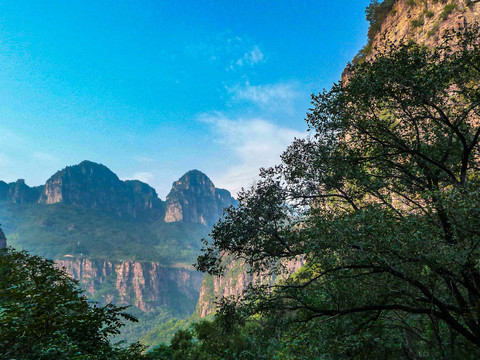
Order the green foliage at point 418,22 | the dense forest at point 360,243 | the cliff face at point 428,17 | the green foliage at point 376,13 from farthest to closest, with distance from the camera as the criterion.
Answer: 1. the green foliage at point 376,13
2. the green foliage at point 418,22
3. the cliff face at point 428,17
4. the dense forest at point 360,243

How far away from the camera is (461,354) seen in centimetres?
689

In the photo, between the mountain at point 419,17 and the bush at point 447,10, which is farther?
the bush at point 447,10

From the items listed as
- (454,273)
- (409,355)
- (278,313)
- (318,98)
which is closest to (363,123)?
(318,98)

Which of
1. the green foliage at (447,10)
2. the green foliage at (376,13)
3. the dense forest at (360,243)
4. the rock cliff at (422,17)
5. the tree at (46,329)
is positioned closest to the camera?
the tree at (46,329)

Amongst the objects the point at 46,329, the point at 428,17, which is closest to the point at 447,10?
the point at 428,17

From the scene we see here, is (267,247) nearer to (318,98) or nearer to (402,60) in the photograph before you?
(318,98)

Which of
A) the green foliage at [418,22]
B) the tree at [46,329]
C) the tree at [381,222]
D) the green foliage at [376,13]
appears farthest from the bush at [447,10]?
the tree at [46,329]

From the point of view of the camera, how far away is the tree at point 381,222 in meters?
5.77

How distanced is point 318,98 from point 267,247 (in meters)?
5.63

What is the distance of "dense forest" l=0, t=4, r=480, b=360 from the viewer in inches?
222

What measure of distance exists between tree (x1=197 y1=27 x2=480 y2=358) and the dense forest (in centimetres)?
5

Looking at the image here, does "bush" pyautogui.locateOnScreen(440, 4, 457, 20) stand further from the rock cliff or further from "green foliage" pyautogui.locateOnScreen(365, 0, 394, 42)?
"green foliage" pyautogui.locateOnScreen(365, 0, 394, 42)

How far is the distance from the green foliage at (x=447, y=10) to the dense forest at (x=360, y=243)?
106 feet

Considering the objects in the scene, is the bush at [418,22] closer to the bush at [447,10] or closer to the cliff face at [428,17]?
the cliff face at [428,17]
